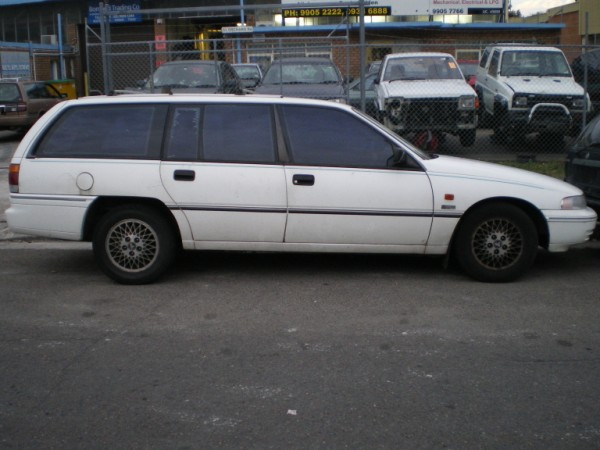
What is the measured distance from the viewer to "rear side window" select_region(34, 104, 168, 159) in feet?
22.5

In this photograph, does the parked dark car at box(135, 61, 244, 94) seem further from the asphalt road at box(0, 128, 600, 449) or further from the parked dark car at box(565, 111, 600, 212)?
the parked dark car at box(565, 111, 600, 212)

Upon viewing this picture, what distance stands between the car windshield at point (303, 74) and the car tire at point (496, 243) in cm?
799

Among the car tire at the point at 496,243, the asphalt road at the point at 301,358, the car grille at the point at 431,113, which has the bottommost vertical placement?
the asphalt road at the point at 301,358

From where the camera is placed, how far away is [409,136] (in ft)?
43.9

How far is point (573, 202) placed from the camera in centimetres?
687

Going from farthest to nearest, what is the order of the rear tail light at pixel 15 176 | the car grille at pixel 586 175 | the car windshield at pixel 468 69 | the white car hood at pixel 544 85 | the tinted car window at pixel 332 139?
the car windshield at pixel 468 69 < the white car hood at pixel 544 85 < the car grille at pixel 586 175 < the rear tail light at pixel 15 176 < the tinted car window at pixel 332 139

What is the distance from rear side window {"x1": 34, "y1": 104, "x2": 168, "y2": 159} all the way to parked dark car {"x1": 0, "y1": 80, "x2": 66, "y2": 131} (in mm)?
14025

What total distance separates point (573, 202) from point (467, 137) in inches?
268

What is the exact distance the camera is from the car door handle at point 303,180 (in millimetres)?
6703

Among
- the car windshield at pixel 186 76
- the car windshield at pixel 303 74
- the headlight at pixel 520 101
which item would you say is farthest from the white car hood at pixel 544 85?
the car windshield at pixel 186 76

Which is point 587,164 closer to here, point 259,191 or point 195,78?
point 259,191

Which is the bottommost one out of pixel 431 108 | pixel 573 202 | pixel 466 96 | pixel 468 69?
pixel 573 202

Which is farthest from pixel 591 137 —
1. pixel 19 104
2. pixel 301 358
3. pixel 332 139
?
pixel 19 104

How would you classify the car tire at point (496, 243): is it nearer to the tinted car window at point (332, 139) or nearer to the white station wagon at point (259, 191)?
the white station wagon at point (259, 191)
